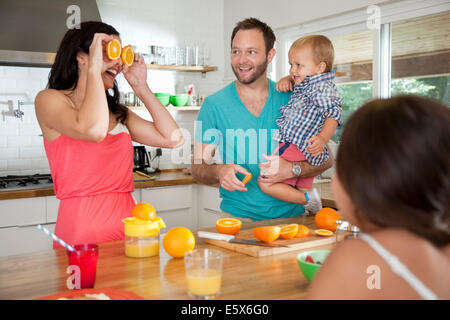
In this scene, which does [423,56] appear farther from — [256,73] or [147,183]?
[147,183]

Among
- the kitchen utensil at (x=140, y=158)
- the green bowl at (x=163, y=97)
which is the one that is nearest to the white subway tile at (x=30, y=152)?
the kitchen utensil at (x=140, y=158)

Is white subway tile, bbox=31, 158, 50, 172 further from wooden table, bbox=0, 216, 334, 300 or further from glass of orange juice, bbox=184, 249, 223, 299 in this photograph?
glass of orange juice, bbox=184, 249, 223, 299

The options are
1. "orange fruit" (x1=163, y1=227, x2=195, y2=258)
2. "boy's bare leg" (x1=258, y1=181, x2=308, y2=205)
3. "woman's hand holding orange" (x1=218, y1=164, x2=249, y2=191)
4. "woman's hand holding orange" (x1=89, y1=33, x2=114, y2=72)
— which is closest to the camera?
"orange fruit" (x1=163, y1=227, x2=195, y2=258)

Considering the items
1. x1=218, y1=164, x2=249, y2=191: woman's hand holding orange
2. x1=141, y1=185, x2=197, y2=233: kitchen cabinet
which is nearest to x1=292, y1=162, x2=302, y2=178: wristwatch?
x1=218, y1=164, x2=249, y2=191: woman's hand holding orange

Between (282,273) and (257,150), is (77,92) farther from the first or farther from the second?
(282,273)

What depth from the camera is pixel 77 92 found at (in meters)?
2.02

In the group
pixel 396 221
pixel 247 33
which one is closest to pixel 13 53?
pixel 247 33

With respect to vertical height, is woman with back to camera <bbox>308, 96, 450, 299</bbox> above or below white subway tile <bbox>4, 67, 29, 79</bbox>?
below

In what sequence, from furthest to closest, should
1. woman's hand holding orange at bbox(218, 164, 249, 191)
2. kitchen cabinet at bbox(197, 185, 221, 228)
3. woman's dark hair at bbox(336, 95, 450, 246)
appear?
kitchen cabinet at bbox(197, 185, 221, 228), woman's hand holding orange at bbox(218, 164, 249, 191), woman's dark hair at bbox(336, 95, 450, 246)

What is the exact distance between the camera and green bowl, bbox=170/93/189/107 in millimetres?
4633

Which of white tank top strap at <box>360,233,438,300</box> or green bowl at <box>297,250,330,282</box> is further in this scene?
green bowl at <box>297,250,330,282</box>

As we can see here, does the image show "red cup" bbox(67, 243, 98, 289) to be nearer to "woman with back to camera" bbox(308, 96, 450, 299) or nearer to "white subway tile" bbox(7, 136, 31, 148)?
"woman with back to camera" bbox(308, 96, 450, 299)

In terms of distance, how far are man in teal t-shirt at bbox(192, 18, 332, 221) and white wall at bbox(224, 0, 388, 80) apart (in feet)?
4.55

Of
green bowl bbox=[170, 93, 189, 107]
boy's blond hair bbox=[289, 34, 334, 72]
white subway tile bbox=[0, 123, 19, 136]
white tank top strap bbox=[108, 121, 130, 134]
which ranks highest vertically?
boy's blond hair bbox=[289, 34, 334, 72]
